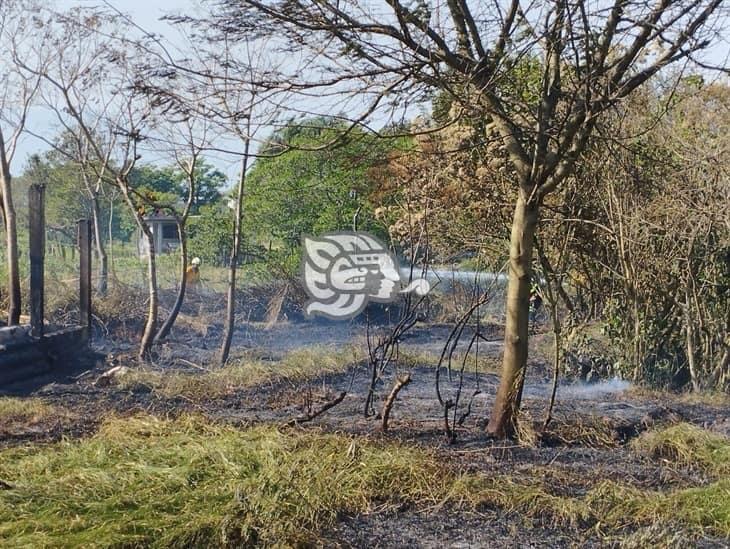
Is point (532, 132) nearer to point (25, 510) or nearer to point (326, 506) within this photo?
point (326, 506)

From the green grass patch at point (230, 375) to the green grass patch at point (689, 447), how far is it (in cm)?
350

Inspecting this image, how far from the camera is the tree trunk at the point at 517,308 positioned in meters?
4.74

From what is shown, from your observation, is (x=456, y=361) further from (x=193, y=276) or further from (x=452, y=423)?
(x=193, y=276)

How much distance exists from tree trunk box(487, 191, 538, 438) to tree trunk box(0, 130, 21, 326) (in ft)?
20.2

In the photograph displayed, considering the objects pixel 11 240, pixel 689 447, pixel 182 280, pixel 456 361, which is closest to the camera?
pixel 689 447

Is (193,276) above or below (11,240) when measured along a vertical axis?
below

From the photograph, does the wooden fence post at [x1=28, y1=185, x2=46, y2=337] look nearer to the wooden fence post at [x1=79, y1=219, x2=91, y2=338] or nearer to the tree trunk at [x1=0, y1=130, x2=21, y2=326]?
the wooden fence post at [x1=79, y1=219, x2=91, y2=338]

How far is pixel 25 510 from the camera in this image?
3332mm

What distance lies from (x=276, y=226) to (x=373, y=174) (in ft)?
15.7

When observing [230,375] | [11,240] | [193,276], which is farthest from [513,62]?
[193,276]
